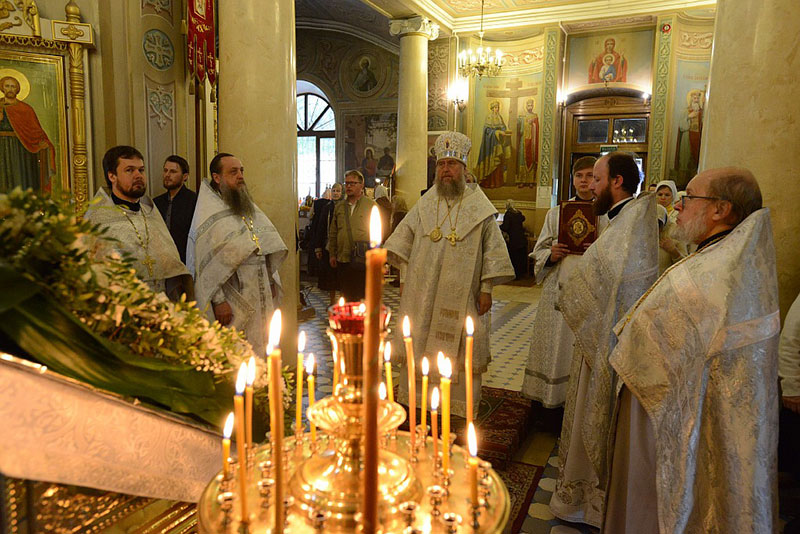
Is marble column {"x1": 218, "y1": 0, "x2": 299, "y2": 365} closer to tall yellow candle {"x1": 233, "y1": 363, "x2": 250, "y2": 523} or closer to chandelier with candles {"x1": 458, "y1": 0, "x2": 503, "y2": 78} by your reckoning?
tall yellow candle {"x1": 233, "y1": 363, "x2": 250, "y2": 523}

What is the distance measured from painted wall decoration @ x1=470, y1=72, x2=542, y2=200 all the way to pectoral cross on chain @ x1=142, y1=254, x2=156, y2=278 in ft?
36.0

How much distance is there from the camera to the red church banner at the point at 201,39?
5.10 metres

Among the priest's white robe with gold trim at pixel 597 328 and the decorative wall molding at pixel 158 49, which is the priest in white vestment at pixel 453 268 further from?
the decorative wall molding at pixel 158 49

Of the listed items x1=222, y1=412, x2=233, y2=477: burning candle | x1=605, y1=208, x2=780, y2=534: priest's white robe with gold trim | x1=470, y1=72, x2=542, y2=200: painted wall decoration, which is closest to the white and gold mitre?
x1=605, y1=208, x2=780, y2=534: priest's white robe with gold trim

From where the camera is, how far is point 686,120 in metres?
12.1

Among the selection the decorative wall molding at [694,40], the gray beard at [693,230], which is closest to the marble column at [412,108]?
the decorative wall molding at [694,40]

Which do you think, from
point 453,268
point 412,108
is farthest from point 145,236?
point 412,108

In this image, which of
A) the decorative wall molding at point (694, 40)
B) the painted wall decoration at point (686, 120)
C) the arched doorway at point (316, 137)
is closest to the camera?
the decorative wall molding at point (694, 40)

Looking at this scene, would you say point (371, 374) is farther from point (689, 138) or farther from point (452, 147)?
point (689, 138)

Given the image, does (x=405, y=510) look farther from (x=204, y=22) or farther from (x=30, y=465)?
(x=204, y=22)

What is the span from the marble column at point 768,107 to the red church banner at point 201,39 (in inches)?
167

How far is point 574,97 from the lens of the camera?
13422mm

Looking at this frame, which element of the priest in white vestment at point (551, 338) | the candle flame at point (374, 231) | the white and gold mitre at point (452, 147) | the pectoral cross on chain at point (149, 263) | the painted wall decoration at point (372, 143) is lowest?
the priest in white vestment at point (551, 338)

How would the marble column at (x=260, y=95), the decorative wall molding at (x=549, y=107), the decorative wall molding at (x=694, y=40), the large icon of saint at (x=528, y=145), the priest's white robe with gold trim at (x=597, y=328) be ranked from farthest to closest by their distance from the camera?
the large icon of saint at (x=528, y=145)
the decorative wall molding at (x=549, y=107)
the decorative wall molding at (x=694, y=40)
the marble column at (x=260, y=95)
the priest's white robe with gold trim at (x=597, y=328)
